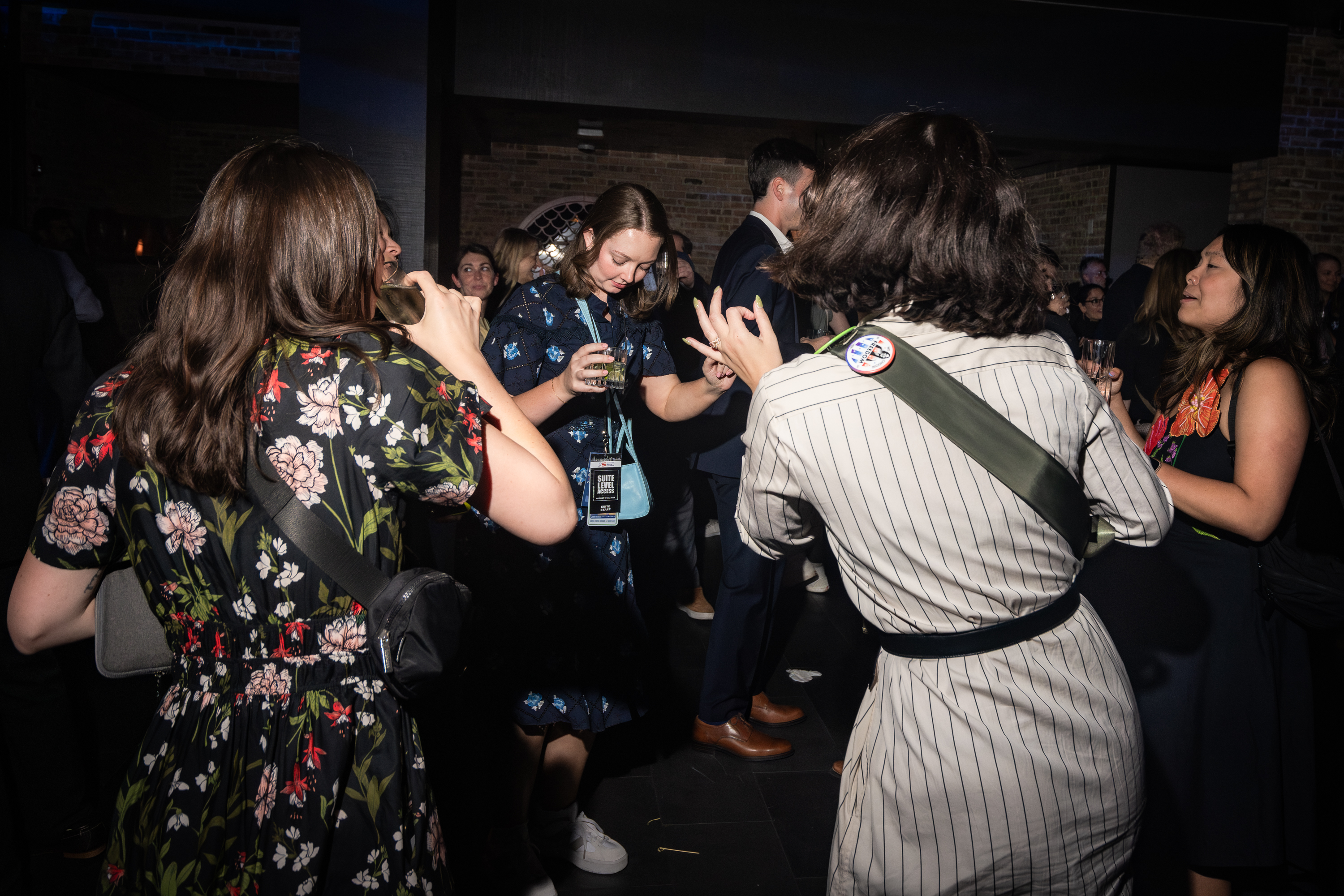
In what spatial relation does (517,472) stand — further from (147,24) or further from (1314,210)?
(1314,210)

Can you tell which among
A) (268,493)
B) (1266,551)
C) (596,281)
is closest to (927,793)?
(268,493)

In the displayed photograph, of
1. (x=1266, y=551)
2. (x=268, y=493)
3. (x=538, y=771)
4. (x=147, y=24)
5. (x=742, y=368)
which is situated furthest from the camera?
(x=147, y=24)

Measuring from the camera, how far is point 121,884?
1.12 m

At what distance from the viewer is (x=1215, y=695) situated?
1.84 m

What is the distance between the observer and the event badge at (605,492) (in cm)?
213

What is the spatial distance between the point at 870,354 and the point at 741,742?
219 cm

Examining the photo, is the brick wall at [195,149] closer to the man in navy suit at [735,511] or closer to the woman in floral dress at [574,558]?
the man in navy suit at [735,511]

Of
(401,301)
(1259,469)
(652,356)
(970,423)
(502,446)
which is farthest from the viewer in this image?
(652,356)

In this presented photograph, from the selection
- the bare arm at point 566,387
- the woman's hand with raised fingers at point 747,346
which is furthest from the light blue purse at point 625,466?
the woman's hand with raised fingers at point 747,346

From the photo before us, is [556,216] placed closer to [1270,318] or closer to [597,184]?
[597,184]

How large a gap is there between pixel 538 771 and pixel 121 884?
4.03 feet

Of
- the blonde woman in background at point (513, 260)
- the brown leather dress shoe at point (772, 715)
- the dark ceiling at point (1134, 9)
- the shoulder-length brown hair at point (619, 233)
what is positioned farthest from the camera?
the dark ceiling at point (1134, 9)

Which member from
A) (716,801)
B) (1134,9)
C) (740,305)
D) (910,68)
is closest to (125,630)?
(716,801)

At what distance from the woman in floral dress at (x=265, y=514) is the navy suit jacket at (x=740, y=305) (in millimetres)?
1833
